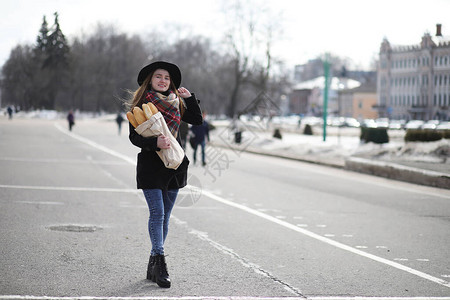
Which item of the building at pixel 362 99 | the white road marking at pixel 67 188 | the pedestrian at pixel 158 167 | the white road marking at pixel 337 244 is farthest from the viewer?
the building at pixel 362 99

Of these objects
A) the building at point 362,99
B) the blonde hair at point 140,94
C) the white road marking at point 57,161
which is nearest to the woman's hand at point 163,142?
the blonde hair at point 140,94

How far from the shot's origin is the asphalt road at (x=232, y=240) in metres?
6.22

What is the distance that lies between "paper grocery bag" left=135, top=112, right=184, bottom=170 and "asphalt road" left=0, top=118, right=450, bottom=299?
108 centimetres

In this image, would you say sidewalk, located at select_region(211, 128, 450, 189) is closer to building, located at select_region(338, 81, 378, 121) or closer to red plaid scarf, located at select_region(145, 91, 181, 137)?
red plaid scarf, located at select_region(145, 91, 181, 137)

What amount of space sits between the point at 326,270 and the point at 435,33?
22326mm

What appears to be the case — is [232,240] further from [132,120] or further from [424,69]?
[424,69]

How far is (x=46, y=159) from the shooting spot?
2323 centimetres

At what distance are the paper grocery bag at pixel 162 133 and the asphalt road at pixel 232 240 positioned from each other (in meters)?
1.08

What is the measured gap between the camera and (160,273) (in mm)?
6051

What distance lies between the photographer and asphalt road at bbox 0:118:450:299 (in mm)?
6223

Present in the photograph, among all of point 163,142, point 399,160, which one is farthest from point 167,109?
point 399,160

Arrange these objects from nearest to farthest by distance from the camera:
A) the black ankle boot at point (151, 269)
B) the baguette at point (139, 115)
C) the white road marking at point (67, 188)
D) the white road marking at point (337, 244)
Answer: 1. the baguette at point (139, 115)
2. the black ankle boot at point (151, 269)
3. the white road marking at point (337, 244)
4. the white road marking at point (67, 188)

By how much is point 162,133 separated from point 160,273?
1195 mm

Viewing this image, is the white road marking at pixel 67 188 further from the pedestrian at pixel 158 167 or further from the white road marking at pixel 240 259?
the pedestrian at pixel 158 167
